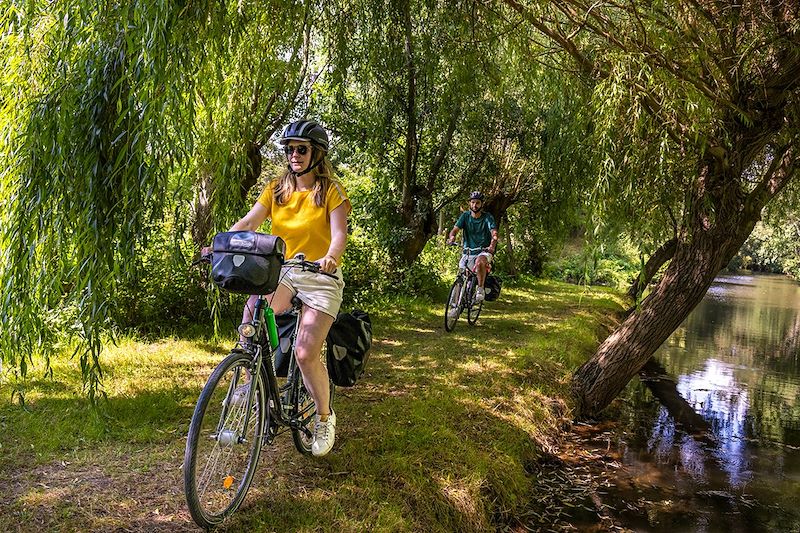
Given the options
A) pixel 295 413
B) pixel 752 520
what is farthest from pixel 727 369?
pixel 295 413

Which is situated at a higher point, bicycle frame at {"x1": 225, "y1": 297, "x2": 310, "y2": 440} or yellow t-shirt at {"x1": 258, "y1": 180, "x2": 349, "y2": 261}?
yellow t-shirt at {"x1": 258, "y1": 180, "x2": 349, "y2": 261}

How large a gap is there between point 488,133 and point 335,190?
9.70 m

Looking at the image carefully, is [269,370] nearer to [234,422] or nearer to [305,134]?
[234,422]

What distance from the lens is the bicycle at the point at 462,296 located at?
8266 millimetres

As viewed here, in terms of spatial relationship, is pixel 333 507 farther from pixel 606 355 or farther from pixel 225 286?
pixel 606 355

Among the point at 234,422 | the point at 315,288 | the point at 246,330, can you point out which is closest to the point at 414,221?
the point at 315,288

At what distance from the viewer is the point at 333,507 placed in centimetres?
301

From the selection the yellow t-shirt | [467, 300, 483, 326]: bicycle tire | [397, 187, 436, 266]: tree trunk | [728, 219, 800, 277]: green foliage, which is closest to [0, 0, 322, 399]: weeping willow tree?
the yellow t-shirt

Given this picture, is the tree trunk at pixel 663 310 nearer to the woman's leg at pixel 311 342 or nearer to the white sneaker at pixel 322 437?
the white sneaker at pixel 322 437

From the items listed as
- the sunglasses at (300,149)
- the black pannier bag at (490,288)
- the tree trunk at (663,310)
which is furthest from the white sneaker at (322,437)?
the black pannier bag at (490,288)

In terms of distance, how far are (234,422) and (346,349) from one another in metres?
0.95

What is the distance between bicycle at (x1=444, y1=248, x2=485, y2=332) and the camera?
27.1 ft

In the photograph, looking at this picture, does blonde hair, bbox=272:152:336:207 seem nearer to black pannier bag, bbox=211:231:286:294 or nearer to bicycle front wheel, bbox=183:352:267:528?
black pannier bag, bbox=211:231:286:294

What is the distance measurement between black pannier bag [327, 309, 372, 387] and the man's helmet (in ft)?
3.32
